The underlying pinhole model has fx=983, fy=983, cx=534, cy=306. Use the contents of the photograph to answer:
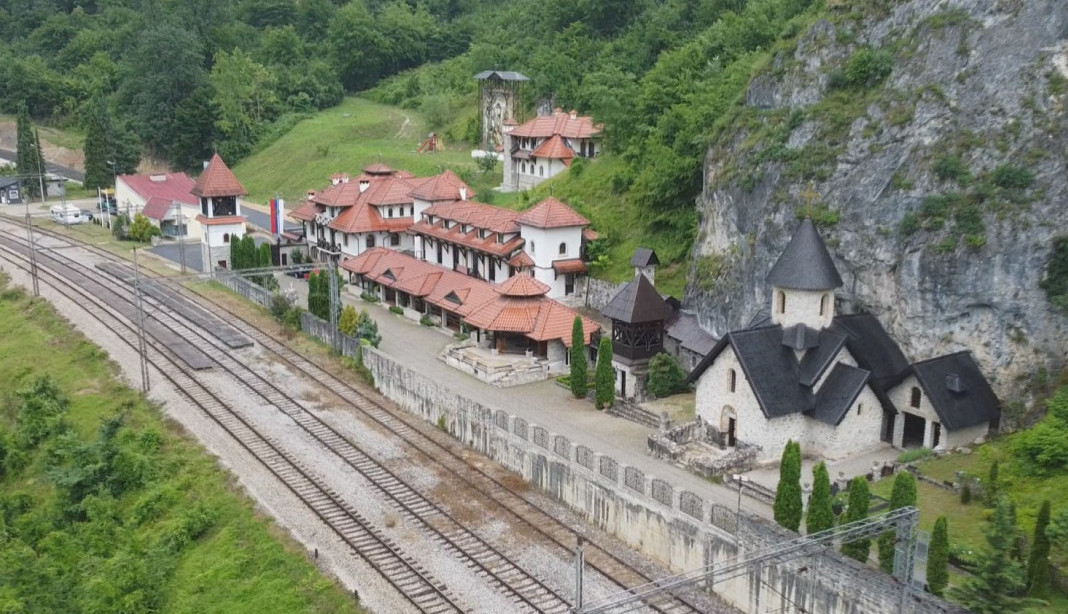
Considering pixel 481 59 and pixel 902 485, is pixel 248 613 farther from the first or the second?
pixel 481 59

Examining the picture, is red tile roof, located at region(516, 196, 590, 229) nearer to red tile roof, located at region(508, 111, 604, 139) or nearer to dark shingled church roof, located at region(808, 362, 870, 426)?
red tile roof, located at region(508, 111, 604, 139)

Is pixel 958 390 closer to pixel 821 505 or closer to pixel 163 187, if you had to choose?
pixel 821 505

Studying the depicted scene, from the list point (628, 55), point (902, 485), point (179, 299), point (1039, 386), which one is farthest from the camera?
point (628, 55)

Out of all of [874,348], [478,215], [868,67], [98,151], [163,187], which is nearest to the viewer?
[874,348]

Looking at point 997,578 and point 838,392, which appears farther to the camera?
point 838,392

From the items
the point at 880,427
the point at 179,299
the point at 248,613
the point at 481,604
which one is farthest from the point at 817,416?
the point at 179,299

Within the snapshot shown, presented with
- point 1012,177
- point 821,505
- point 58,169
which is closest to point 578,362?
point 821,505
